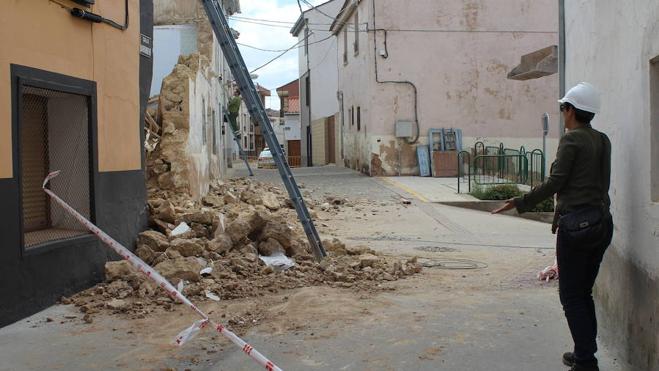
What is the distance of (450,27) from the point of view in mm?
22891

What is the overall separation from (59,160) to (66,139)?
0.22 metres

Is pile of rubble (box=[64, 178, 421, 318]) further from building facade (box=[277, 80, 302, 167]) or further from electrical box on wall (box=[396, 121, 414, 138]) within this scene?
building facade (box=[277, 80, 302, 167])

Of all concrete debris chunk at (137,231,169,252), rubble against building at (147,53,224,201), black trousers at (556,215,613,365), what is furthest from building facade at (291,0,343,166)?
black trousers at (556,215,613,365)

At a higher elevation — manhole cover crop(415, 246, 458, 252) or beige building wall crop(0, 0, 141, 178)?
beige building wall crop(0, 0, 141, 178)

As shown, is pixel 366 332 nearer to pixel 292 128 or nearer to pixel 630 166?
pixel 630 166

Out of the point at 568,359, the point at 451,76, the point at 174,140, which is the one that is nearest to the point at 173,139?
the point at 174,140

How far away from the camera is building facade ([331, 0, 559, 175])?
22.7 meters

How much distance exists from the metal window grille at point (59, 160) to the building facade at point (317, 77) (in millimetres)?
25644

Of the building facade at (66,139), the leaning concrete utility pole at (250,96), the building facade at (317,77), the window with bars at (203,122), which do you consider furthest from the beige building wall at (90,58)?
the building facade at (317,77)

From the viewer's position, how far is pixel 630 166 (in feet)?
13.5

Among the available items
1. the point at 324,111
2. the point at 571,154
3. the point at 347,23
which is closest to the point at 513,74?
the point at 571,154

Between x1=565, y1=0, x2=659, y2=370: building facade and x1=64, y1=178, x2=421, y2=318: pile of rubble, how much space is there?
9.08ft

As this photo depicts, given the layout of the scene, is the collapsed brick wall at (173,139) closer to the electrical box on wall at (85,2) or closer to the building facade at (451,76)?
the electrical box on wall at (85,2)

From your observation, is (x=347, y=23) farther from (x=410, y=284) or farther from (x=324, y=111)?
(x=410, y=284)
